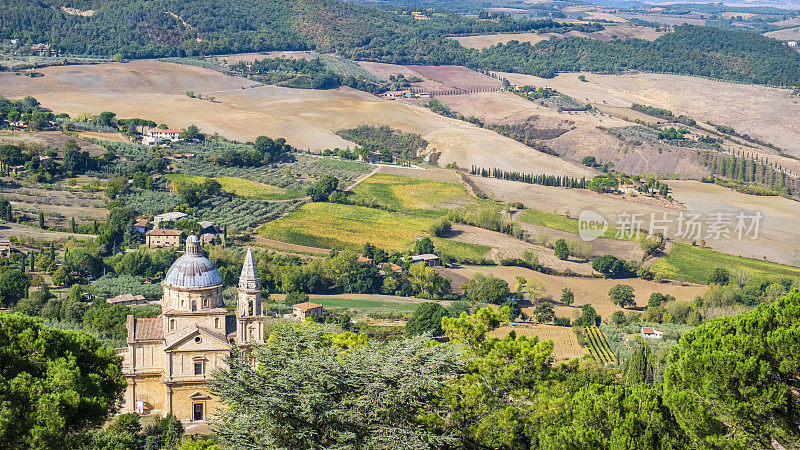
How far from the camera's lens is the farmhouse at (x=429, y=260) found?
88875 mm

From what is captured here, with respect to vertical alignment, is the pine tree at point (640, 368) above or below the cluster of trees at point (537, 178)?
above

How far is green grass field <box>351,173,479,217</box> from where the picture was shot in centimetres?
10875

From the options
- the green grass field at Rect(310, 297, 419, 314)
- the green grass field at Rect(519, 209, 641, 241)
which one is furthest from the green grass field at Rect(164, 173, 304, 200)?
the green grass field at Rect(310, 297, 419, 314)

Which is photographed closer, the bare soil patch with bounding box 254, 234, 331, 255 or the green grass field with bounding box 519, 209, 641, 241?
the bare soil patch with bounding box 254, 234, 331, 255

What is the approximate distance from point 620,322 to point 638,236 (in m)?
25.2

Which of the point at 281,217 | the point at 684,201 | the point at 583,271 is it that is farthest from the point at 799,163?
the point at 281,217

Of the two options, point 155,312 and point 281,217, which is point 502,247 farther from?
point 155,312

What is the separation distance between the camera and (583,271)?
90.4 metres

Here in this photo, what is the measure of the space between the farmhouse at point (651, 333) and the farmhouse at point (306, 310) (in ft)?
71.6

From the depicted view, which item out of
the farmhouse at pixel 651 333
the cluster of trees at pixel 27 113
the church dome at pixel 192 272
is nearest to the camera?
the church dome at pixel 192 272

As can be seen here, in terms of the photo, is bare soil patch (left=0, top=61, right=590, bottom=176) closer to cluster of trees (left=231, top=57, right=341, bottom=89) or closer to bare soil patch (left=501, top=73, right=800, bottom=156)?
cluster of trees (left=231, top=57, right=341, bottom=89)

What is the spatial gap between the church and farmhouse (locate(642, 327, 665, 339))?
2991cm

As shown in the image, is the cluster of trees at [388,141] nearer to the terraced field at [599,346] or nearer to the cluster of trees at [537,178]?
the cluster of trees at [537,178]

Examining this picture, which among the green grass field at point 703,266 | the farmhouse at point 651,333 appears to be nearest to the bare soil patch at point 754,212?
the green grass field at point 703,266
